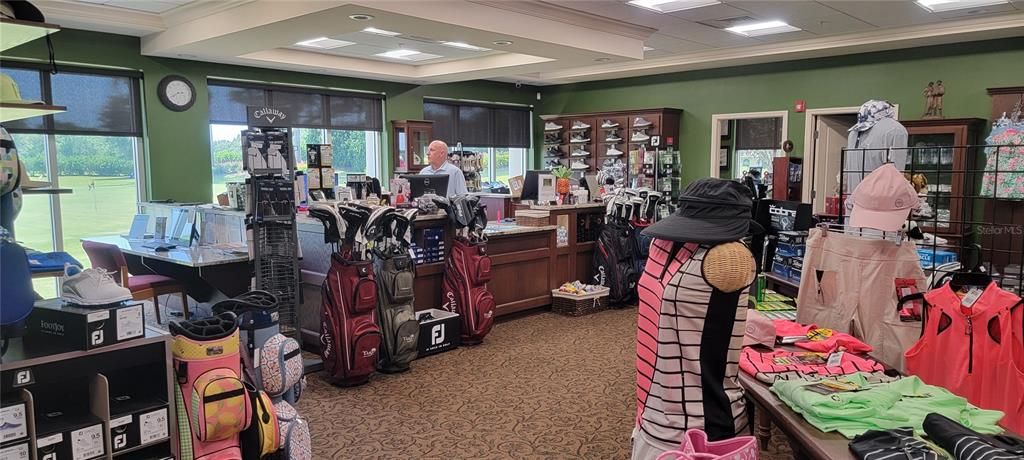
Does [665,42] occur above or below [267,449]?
above

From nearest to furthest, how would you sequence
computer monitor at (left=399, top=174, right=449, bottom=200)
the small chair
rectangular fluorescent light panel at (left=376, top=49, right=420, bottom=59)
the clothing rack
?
1. the clothing rack
2. the small chair
3. computer monitor at (left=399, top=174, right=449, bottom=200)
4. rectangular fluorescent light panel at (left=376, top=49, right=420, bottom=59)

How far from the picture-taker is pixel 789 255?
4223 millimetres

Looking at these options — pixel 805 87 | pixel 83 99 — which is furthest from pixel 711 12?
pixel 83 99

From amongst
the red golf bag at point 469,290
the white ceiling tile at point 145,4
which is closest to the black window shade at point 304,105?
the white ceiling tile at point 145,4

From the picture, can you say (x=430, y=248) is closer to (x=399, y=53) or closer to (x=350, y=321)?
(x=350, y=321)

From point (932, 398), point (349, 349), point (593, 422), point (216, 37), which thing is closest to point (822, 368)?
point (932, 398)

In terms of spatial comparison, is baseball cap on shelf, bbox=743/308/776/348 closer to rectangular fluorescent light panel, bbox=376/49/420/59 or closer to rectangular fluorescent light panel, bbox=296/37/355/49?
rectangular fluorescent light panel, bbox=296/37/355/49

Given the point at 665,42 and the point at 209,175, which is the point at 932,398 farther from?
the point at 209,175

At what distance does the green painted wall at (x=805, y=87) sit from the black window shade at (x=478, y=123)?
2.32 ft

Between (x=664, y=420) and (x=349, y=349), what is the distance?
8.97ft

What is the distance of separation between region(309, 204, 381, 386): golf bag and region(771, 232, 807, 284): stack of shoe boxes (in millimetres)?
2657

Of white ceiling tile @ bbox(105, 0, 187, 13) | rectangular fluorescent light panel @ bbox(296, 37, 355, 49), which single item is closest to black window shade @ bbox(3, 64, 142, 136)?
white ceiling tile @ bbox(105, 0, 187, 13)

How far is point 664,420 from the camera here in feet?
6.83

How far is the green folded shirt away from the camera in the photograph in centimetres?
199
